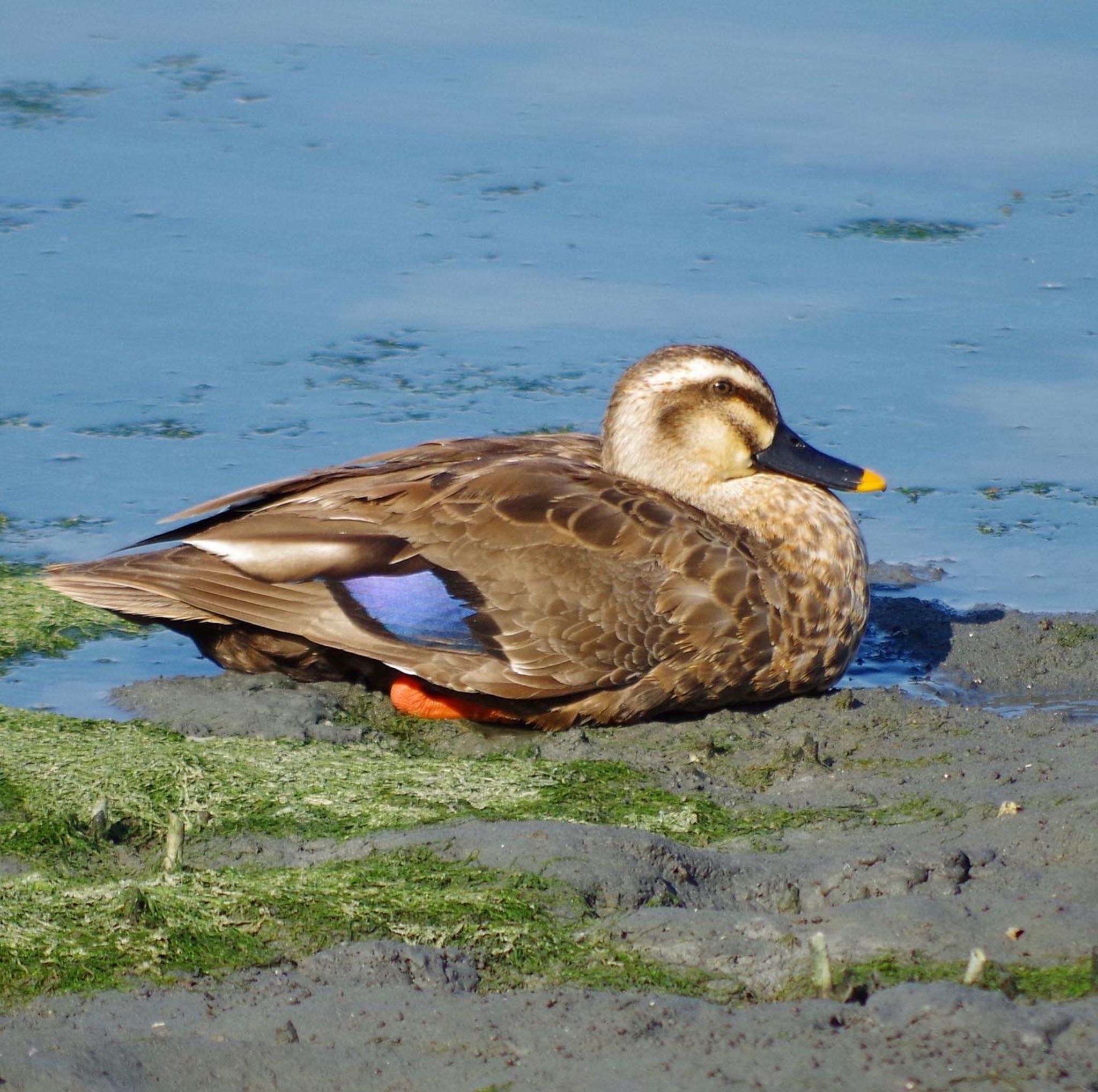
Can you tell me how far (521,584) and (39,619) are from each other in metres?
2.27

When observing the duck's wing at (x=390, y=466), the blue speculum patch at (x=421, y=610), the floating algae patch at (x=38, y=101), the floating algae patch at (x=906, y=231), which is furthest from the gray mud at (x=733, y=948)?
the floating algae patch at (x=38, y=101)

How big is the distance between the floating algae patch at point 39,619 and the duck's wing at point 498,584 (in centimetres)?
99

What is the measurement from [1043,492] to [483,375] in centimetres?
288

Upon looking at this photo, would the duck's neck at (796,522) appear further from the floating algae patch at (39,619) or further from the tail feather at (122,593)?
the floating algae patch at (39,619)

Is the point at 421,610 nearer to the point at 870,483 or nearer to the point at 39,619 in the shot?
the point at 870,483

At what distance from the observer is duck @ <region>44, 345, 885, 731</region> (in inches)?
247

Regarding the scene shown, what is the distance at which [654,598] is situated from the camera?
630cm

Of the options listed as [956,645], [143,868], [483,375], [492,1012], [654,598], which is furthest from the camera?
[483,375]

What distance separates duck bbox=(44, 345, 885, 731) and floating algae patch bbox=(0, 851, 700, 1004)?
165 centimetres

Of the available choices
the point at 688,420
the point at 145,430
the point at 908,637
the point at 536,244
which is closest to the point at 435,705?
the point at 688,420

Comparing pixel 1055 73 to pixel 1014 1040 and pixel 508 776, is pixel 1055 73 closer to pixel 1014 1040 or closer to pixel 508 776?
pixel 508 776

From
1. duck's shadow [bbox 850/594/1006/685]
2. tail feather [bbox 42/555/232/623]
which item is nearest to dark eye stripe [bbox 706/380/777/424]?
A: duck's shadow [bbox 850/594/1006/685]

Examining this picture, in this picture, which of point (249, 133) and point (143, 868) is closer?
point (143, 868)

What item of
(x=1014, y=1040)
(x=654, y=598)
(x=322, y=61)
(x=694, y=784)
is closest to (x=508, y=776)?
(x=694, y=784)
